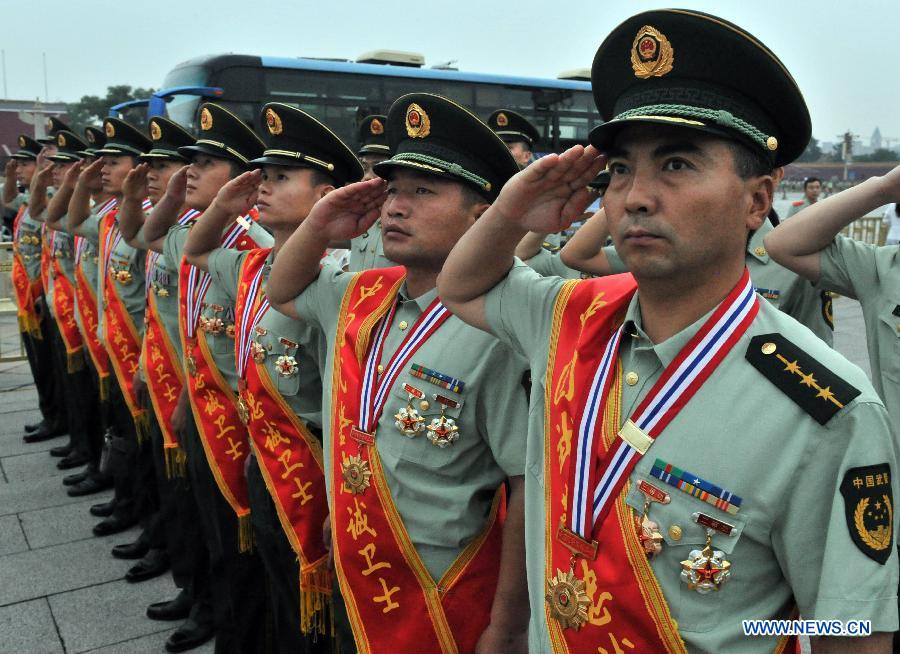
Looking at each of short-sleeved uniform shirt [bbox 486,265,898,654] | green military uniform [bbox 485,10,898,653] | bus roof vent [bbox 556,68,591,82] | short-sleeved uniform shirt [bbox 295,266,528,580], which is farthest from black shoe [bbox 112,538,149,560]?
bus roof vent [bbox 556,68,591,82]

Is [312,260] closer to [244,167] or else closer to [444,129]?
[444,129]

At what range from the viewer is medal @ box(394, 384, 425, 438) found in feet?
7.07

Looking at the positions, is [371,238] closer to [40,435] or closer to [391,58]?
[40,435]

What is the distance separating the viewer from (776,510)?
4.30ft

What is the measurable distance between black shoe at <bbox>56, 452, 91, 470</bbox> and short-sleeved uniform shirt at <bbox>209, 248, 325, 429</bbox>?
13.7 ft

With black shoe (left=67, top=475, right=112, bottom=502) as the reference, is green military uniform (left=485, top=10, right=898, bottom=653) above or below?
above

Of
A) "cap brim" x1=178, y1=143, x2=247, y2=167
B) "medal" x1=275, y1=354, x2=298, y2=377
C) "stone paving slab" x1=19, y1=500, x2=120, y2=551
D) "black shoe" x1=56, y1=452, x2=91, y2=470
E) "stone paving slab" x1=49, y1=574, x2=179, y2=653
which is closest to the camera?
"medal" x1=275, y1=354, x2=298, y2=377

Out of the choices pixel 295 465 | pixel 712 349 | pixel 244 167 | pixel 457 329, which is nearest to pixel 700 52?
pixel 712 349

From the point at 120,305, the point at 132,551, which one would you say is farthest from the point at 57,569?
the point at 120,305

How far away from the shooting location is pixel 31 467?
6.50 meters

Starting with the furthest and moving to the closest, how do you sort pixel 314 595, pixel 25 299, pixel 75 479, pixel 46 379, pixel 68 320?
pixel 25 299 < pixel 46 379 < pixel 68 320 < pixel 75 479 < pixel 314 595

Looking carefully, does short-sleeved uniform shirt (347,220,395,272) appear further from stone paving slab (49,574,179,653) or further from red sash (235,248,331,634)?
stone paving slab (49,574,179,653)

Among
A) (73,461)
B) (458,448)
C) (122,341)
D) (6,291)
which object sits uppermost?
(458,448)

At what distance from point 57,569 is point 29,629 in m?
0.72
